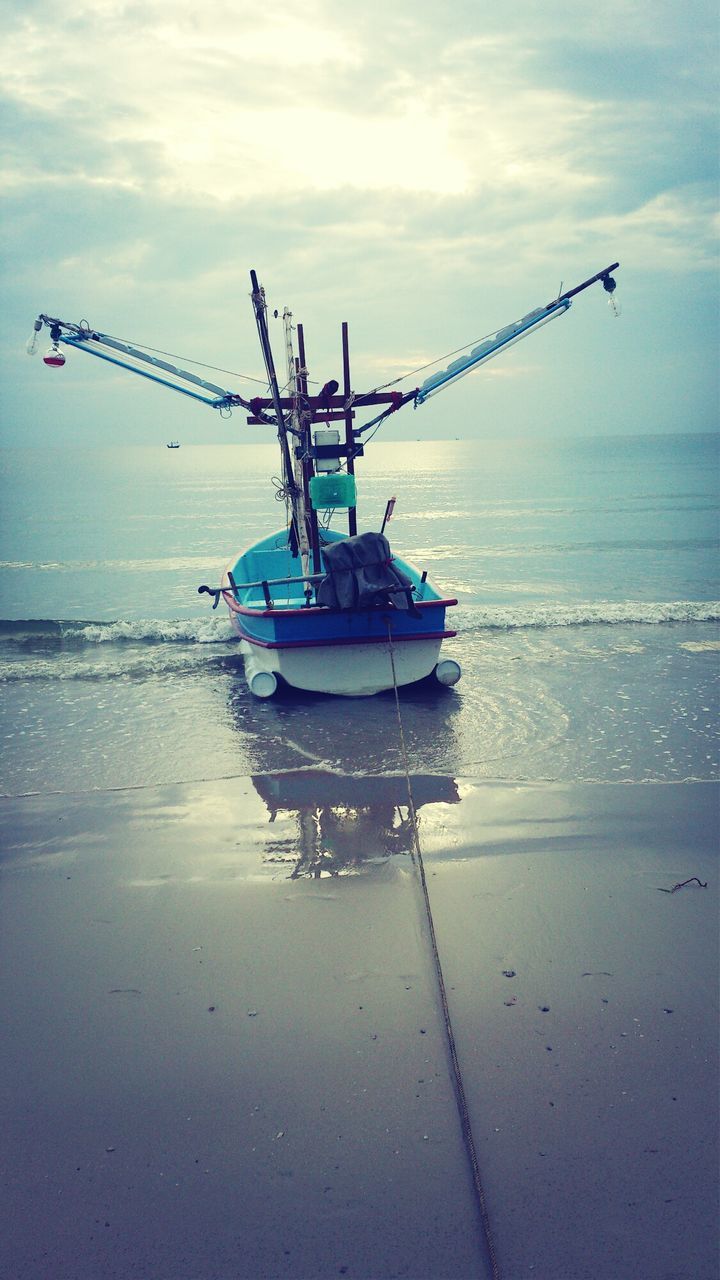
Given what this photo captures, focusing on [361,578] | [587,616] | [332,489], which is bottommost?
[587,616]

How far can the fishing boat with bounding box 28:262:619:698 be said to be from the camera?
8.78 metres

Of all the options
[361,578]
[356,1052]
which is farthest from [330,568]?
[356,1052]

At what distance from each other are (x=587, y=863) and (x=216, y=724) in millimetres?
5185

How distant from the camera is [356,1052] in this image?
137 inches

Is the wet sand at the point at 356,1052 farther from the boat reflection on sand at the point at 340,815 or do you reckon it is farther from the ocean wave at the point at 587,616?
the ocean wave at the point at 587,616

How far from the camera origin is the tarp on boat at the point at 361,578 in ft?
28.3

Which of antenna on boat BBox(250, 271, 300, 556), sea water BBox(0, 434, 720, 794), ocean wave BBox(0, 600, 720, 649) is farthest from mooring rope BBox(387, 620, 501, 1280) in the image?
ocean wave BBox(0, 600, 720, 649)

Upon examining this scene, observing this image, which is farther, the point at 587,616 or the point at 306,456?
the point at 587,616

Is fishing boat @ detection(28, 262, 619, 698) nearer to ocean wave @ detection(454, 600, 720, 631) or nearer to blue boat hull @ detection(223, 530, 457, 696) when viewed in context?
blue boat hull @ detection(223, 530, 457, 696)

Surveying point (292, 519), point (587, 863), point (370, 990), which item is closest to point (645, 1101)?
point (370, 990)

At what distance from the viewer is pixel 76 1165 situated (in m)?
2.96

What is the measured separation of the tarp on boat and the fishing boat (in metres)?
0.01

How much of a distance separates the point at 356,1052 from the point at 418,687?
676 cm

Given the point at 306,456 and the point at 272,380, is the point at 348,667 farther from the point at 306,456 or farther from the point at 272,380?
the point at 272,380
